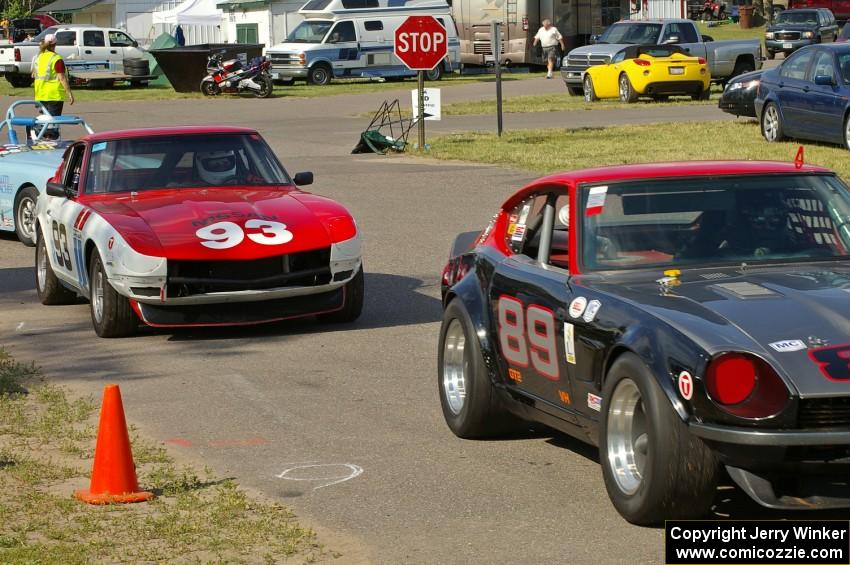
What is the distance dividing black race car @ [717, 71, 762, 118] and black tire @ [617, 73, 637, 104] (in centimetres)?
730

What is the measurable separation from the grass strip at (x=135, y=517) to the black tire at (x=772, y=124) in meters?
17.1

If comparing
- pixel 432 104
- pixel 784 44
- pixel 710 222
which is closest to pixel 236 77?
pixel 432 104

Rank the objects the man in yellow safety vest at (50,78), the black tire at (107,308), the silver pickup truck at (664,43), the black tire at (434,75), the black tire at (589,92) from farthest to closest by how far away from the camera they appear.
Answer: the black tire at (434,75)
the silver pickup truck at (664,43)
the black tire at (589,92)
the man in yellow safety vest at (50,78)
the black tire at (107,308)

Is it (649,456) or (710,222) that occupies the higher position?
(710,222)

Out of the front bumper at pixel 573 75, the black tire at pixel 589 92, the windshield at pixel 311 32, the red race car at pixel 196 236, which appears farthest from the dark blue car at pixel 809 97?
the windshield at pixel 311 32

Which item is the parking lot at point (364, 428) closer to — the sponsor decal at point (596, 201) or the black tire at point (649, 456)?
the black tire at point (649, 456)

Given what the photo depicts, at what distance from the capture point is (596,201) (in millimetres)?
6957

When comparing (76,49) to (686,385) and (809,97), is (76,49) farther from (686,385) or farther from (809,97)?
(686,385)

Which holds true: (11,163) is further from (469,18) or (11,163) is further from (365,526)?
(469,18)

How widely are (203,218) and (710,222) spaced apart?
190 inches

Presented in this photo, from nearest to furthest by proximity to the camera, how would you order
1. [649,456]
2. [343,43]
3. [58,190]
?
[649,456], [58,190], [343,43]

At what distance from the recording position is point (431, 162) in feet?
79.9

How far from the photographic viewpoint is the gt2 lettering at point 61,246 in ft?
38.7

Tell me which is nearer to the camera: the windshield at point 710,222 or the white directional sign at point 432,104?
the windshield at point 710,222
